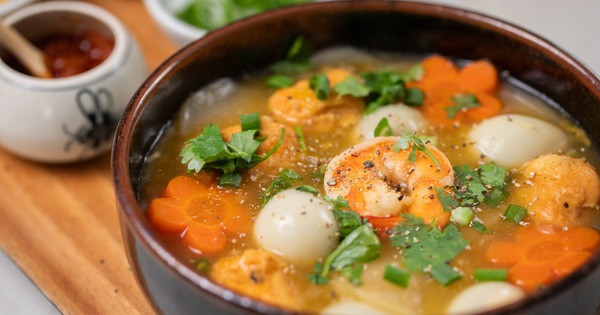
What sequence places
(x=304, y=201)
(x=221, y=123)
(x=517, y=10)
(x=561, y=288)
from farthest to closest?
(x=517, y=10) → (x=221, y=123) → (x=304, y=201) → (x=561, y=288)

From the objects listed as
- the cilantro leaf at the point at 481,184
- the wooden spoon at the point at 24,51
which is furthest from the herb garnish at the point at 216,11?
the cilantro leaf at the point at 481,184

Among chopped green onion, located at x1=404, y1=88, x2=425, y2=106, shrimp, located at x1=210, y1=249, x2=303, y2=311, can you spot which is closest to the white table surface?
chopped green onion, located at x1=404, y1=88, x2=425, y2=106

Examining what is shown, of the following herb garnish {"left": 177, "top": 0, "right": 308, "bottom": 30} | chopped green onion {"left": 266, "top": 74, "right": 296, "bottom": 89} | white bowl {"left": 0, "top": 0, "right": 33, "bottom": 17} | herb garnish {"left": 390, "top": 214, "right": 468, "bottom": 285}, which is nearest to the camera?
herb garnish {"left": 390, "top": 214, "right": 468, "bottom": 285}

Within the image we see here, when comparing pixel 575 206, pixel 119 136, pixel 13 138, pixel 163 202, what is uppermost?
pixel 575 206

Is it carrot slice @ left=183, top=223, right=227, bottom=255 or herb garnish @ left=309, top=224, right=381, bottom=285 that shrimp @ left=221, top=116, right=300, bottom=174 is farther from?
herb garnish @ left=309, top=224, right=381, bottom=285

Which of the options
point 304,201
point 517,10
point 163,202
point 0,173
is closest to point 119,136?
point 163,202

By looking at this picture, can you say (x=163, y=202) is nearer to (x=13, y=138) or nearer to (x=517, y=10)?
(x=13, y=138)

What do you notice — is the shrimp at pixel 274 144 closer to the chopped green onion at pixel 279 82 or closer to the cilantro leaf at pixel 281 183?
the cilantro leaf at pixel 281 183
